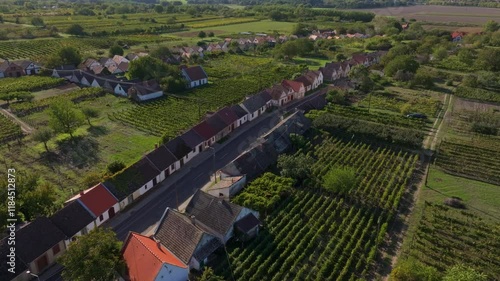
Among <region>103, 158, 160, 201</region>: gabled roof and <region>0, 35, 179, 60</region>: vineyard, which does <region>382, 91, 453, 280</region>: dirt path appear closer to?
<region>103, 158, 160, 201</region>: gabled roof

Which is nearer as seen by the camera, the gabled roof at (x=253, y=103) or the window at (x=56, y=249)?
the window at (x=56, y=249)

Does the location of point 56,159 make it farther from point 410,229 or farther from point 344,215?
point 410,229

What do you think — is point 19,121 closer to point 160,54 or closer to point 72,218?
point 72,218

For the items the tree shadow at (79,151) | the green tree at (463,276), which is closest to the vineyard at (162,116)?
the tree shadow at (79,151)

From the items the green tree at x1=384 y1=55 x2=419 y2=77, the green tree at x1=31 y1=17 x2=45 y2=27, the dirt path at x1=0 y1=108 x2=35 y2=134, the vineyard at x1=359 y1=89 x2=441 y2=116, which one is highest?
the green tree at x1=31 y1=17 x2=45 y2=27

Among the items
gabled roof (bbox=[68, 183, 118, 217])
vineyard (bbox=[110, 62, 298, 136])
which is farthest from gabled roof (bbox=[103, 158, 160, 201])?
vineyard (bbox=[110, 62, 298, 136])

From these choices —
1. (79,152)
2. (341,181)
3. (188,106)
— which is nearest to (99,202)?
(79,152)

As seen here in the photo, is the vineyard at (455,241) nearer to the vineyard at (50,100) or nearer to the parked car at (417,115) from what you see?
the parked car at (417,115)
